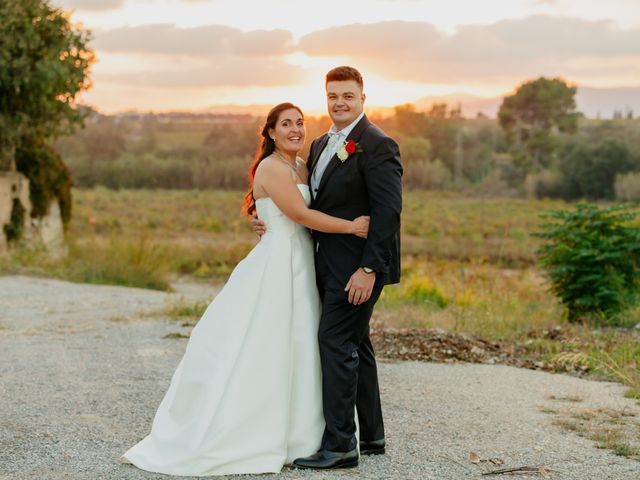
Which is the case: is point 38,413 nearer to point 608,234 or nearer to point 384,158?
point 384,158

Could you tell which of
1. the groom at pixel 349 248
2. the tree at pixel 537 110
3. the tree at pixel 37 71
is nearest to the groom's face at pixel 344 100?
the groom at pixel 349 248

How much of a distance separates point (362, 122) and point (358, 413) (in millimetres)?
1821

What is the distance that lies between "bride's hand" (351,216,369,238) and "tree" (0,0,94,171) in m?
14.8

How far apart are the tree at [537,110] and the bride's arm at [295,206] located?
8655 cm

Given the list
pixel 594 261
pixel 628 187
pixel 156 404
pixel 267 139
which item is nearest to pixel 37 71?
pixel 594 261

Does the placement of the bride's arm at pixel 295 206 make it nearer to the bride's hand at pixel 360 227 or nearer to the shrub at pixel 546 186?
the bride's hand at pixel 360 227

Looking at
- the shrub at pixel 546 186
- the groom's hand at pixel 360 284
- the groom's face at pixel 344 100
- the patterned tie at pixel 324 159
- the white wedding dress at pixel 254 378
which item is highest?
the groom's face at pixel 344 100

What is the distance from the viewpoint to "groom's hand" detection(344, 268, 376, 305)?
5.39m

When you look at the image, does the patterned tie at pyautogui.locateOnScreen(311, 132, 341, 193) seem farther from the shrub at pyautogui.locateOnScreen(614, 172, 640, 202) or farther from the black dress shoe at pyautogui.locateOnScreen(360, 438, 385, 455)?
the shrub at pyautogui.locateOnScreen(614, 172, 640, 202)

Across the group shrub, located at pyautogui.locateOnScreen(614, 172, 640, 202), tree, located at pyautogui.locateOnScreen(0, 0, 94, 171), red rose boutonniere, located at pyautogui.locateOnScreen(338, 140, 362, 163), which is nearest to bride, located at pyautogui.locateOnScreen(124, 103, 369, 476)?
red rose boutonniere, located at pyautogui.locateOnScreen(338, 140, 362, 163)

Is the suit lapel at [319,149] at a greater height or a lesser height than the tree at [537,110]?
lesser

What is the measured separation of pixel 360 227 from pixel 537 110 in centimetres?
8999

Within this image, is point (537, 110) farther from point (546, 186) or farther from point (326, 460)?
point (326, 460)

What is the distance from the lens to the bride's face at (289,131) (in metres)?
5.71
